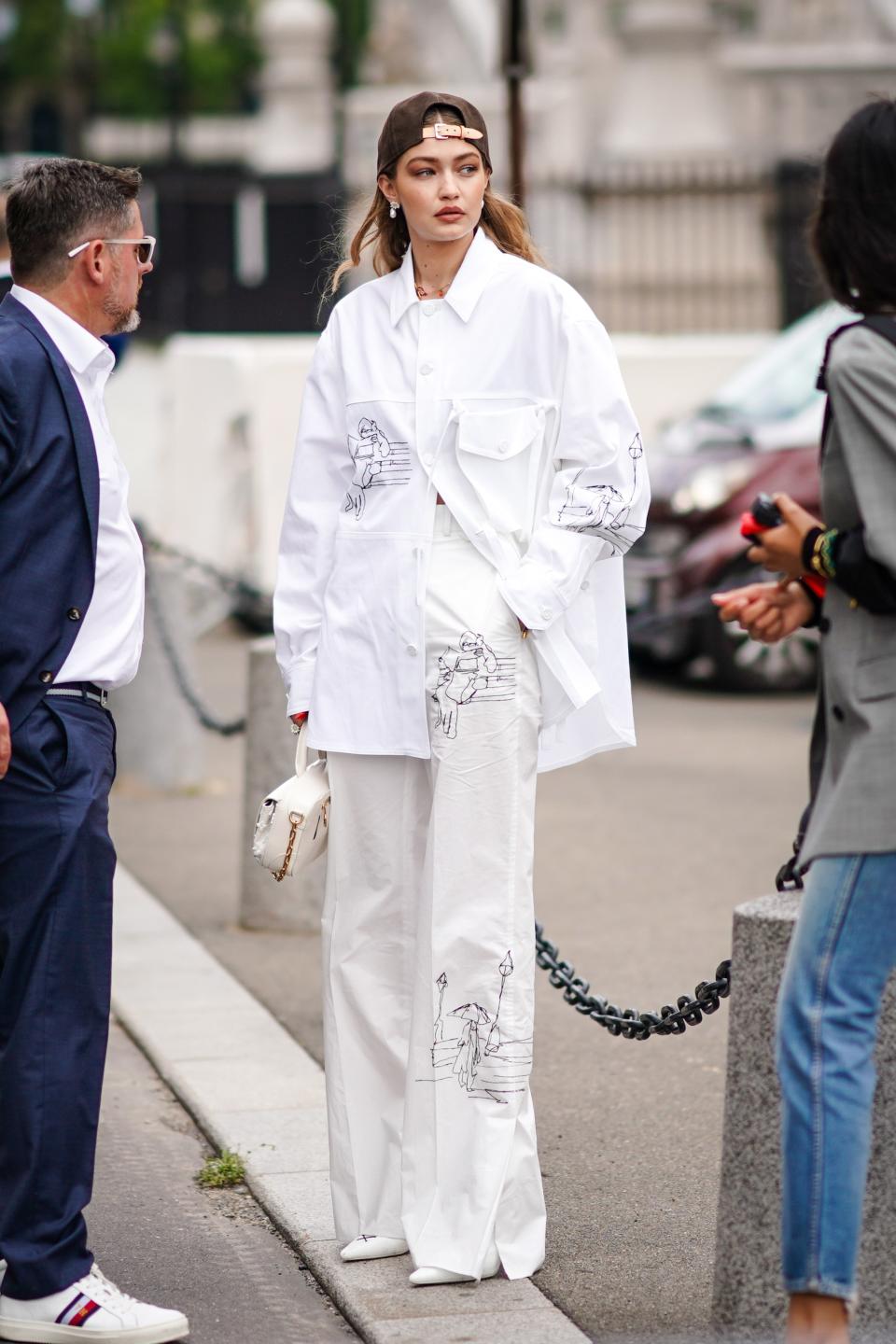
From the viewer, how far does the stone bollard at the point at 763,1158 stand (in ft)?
11.2

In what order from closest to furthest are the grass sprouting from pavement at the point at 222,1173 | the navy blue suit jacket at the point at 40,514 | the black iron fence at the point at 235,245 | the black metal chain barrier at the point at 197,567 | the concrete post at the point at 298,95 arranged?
1. the navy blue suit jacket at the point at 40,514
2. the grass sprouting from pavement at the point at 222,1173
3. the black metal chain barrier at the point at 197,567
4. the black iron fence at the point at 235,245
5. the concrete post at the point at 298,95

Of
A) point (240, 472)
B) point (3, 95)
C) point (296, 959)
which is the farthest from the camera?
point (3, 95)

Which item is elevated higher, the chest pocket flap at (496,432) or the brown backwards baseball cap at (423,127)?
the brown backwards baseball cap at (423,127)

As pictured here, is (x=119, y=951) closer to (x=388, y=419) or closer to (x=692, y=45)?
(x=388, y=419)

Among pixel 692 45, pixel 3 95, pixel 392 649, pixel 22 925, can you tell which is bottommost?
pixel 22 925

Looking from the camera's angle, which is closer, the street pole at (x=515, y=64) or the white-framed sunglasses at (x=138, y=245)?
the white-framed sunglasses at (x=138, y=245)

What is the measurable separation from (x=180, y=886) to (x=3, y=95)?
70.1 m

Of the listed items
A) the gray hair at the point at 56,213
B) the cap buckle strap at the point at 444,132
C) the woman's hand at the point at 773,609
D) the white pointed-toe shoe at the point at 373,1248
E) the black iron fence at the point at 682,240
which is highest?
the black iron fence at the point at 682,240

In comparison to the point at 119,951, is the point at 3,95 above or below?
above

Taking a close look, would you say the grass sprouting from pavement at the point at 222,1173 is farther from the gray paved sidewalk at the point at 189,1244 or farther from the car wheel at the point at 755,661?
the car wheel at the point at 755,661

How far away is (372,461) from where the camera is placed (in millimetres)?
3949

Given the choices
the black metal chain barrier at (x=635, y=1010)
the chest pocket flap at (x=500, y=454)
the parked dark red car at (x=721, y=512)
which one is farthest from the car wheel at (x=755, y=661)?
the chest pocket flap at (x=500, y=454)

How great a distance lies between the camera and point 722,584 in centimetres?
1130

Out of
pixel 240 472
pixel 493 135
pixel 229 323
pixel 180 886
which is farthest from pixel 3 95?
pixel 180 886
